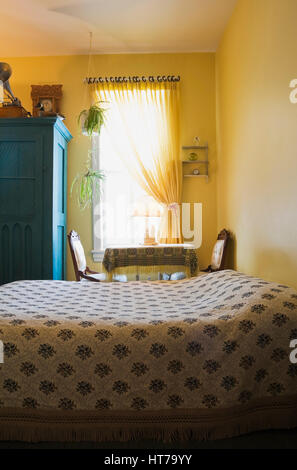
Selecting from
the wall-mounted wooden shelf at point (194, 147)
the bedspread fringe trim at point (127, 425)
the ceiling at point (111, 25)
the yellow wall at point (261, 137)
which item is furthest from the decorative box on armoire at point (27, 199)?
the bedspread fringe trim at point (127, 425)

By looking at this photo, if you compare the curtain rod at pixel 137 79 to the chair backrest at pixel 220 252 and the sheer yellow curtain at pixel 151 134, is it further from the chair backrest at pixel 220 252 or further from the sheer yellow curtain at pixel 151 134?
the chair backrest at pixel 220 252

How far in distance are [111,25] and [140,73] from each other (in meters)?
0.73

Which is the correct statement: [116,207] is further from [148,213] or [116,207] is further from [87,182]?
[148,213]

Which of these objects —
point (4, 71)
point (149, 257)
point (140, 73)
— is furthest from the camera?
point (140, 73)

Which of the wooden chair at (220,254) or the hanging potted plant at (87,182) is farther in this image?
the hanging potted plant at (87,182)

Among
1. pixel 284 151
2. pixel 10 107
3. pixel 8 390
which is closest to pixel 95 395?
pixel 8 390

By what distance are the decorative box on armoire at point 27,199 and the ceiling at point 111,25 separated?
1.05 meters

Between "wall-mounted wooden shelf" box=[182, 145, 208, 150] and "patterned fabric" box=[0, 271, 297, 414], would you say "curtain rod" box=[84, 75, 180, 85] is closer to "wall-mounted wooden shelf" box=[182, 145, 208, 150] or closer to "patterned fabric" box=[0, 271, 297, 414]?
"wall-mounted wooden shelf" box=[182, 145, 208, 150]

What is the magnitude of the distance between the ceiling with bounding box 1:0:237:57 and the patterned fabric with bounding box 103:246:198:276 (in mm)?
2377

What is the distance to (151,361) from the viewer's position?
4.51 feet

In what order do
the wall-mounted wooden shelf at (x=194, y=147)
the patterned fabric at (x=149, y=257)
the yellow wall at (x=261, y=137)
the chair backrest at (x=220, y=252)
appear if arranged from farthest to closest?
the wall-mounted wooden shelf at (x=194, y=147)
the chair backrest at (x=220, y=252)
the patterned fabric at (x=149, y=257)
the yellow wall at (x=261, y=137)

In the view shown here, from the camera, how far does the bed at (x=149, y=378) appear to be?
4.42 ft

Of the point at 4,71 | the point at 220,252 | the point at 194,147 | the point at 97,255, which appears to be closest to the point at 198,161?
the point at 194,147

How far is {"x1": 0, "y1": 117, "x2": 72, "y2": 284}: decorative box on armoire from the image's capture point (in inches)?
151
